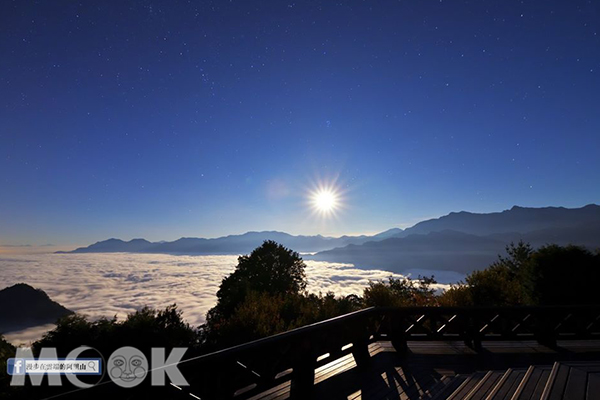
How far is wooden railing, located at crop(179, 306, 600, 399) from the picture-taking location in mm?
4512

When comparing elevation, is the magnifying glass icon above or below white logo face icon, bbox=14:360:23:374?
below

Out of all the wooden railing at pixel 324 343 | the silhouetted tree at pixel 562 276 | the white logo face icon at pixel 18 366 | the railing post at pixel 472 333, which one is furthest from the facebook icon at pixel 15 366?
the silhouetted tree at pixel 562 276

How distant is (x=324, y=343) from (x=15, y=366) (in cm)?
1506

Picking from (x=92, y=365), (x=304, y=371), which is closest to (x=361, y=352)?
(x=304, y=371)

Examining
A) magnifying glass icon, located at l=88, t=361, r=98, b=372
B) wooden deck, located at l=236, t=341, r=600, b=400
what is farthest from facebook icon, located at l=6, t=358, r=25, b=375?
wooden deck, located at l=236, t=341, r=600, b=400

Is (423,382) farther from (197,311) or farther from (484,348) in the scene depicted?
(197,311)

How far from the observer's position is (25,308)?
171250mm

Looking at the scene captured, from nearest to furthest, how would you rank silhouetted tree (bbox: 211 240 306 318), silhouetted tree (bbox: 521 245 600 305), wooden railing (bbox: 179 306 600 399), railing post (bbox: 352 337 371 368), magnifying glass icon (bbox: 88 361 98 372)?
wooden railing (bbox: 179 306 600 399)
railing post (bbox: 352 337 371 368)
magnifying glass icon (bbox: 88 361 98 372)
silhouetted tree (bbox: 521 245 600 305)
silhouetted tree (bbox: 211 240 306 318)

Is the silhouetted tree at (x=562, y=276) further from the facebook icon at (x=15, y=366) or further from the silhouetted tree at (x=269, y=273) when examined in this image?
the facebook icon at (x=15, y=366)

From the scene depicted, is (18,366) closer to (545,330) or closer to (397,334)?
(397,334)

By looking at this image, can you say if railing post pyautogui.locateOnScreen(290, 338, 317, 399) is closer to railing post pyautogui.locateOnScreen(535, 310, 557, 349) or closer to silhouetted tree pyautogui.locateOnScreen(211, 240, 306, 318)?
railing post pyautogui.locateOnScreen(535, 310, 557, 349)

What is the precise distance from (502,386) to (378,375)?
2429 mm

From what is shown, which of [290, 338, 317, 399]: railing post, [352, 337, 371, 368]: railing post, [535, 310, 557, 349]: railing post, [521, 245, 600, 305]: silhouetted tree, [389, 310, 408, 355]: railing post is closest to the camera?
[290, 338, 317, 399]: railing post

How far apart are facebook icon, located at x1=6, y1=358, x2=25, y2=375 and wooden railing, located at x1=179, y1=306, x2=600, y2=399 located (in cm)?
1266
